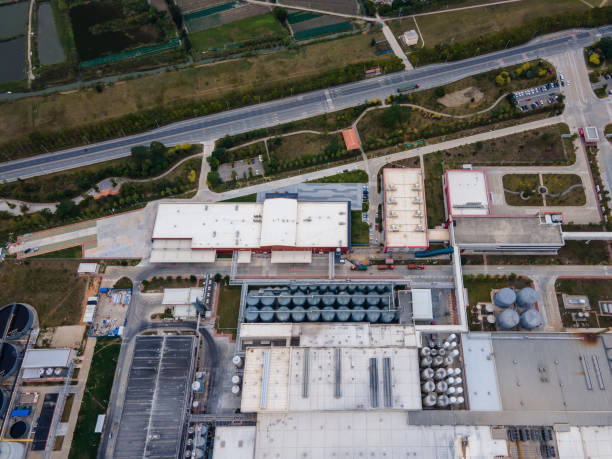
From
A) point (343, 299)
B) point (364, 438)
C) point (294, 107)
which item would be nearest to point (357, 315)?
point (343, 299)

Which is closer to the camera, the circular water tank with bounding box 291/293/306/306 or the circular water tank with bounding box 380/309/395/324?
the circular water tank with bounding box 380/309/395/324

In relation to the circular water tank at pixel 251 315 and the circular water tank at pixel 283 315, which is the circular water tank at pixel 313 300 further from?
the circular water tank at pixel 251 315

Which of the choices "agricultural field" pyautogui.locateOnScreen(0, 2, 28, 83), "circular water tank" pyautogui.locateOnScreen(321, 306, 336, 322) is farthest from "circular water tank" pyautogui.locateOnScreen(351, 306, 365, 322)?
"agricultural field" pyautogui.locateOnScreen(0, 2, 28, 83)

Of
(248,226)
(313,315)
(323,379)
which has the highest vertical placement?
(248,226)

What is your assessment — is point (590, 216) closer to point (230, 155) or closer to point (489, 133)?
point (489, 133)

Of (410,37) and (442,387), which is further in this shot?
(410,37)

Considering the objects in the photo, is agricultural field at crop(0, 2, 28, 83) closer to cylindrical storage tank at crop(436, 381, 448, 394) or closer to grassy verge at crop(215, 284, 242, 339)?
grassy verge at crop(215, 284, 242, 339)

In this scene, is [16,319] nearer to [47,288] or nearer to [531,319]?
[47,288]
